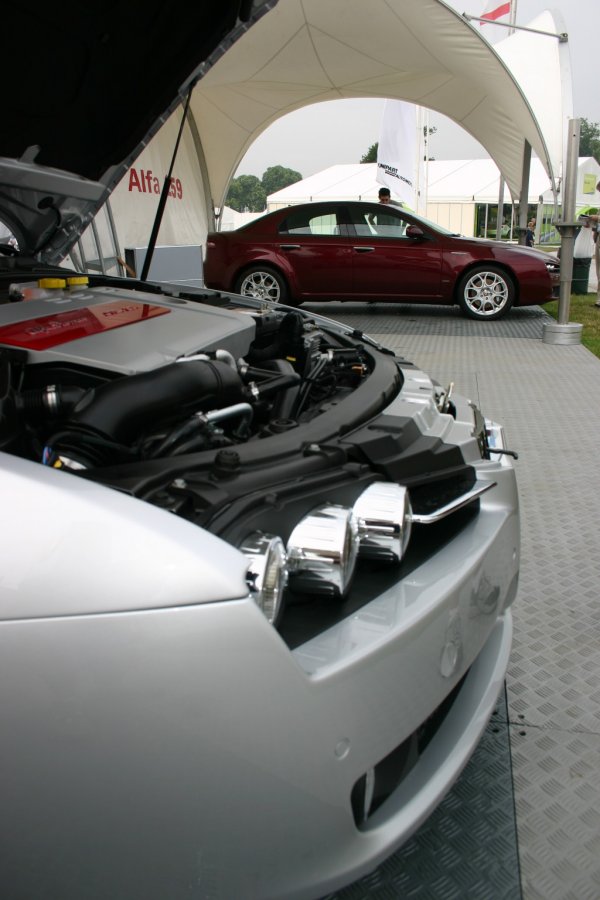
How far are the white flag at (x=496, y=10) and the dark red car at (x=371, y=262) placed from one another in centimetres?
822

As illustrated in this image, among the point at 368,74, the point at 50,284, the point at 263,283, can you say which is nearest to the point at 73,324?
the point at 50,284

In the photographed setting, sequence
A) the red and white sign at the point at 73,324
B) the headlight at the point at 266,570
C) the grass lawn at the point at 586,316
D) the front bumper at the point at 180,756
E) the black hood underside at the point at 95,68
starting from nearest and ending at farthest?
the front bumper at the point at 180,756, the headlight at the point at 266,570, the red and white sign at the point at 73,324, the black hood underside at the point at 95,68, the grass lawn at the point at 586,316

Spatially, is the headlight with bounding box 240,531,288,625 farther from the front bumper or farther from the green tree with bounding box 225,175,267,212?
the green tree with bounding box 225,175,267,212

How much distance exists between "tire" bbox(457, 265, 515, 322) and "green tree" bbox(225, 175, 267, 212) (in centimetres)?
9454

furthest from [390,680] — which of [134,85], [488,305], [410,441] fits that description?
[488,305]

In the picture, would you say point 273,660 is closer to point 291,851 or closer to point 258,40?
point 291,851

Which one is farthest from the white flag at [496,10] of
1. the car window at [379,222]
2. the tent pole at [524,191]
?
the car window at [379,222]

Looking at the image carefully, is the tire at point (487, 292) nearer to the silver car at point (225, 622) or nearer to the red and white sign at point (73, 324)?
the red and white sign at point (73, 324)

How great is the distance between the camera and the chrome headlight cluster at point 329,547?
1240mm

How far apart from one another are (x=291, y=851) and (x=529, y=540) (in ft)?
7.54

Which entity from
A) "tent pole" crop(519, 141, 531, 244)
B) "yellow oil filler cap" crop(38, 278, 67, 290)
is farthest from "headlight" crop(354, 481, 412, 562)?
"tent pole" crop(519, 141, 531, 244)

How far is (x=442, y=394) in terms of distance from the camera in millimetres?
2348

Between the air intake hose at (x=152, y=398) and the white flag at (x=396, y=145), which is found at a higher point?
the white flag at (x=396, y=145)

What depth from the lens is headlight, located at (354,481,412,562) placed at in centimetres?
145
